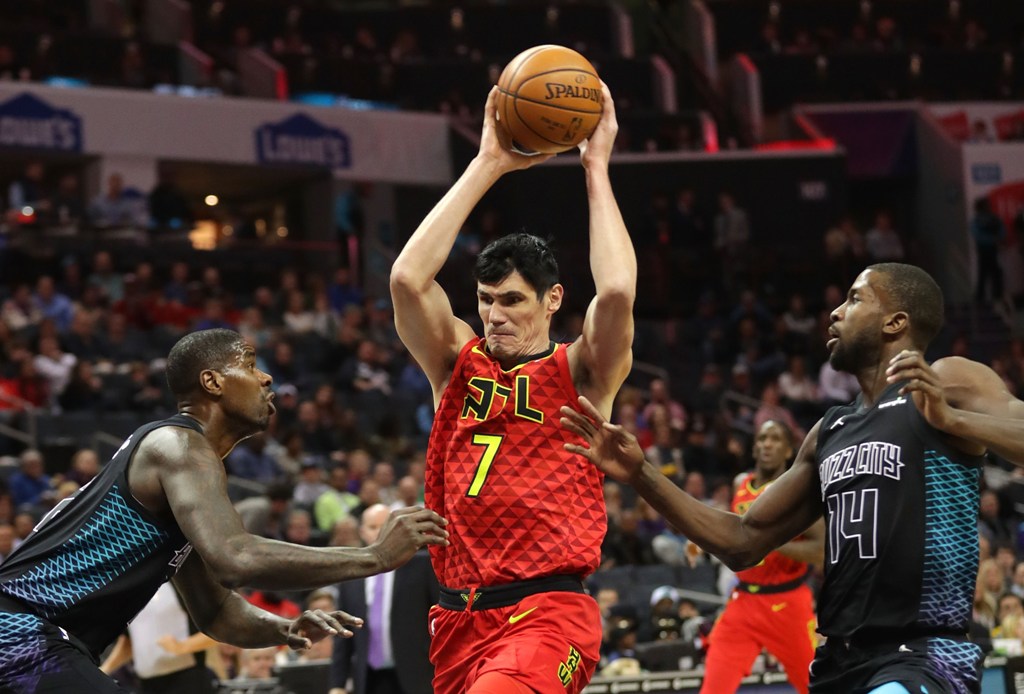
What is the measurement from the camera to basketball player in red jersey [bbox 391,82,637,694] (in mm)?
4875

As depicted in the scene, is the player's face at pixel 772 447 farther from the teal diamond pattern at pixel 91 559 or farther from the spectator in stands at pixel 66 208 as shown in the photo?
the spectator in stands at pixel 66 208

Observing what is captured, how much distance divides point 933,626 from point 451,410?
1750 millimetres

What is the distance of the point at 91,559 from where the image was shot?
4695mm

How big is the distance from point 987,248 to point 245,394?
2080 centimetres

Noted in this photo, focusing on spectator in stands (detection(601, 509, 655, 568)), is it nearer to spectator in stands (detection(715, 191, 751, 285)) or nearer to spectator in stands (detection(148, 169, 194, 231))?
spectator in stands (detection(715, 191, 751, 285))

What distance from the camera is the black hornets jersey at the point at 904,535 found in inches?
182

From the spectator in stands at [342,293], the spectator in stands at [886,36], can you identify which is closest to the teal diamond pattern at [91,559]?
the spectator in stands at [342,293]

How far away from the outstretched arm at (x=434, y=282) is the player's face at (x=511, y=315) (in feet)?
0.52

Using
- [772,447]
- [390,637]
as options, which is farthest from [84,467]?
[772,447]

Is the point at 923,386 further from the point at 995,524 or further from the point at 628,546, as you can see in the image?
the point at 995,524

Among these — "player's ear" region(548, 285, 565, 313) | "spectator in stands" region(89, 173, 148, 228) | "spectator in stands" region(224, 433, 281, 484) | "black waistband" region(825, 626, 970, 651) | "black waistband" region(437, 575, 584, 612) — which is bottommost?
"spectator in stands" region(224, 433, 281, 484)

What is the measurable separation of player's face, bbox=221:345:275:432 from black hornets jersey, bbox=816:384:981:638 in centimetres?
195

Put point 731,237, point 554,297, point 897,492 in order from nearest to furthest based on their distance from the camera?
point 897,492 < point 554,297 < point 731,237

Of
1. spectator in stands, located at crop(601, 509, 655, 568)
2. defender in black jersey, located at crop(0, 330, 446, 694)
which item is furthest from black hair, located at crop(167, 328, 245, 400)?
spectator in stands, located at crop(601, 509, 655, 568)
